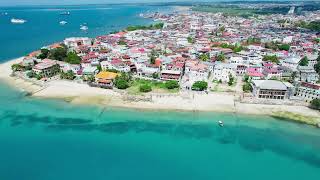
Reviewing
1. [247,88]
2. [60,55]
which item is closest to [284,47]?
[247,88]

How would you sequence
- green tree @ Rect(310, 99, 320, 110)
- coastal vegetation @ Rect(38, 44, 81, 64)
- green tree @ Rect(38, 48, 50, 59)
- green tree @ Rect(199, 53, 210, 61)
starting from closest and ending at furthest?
green tree @ Rect(310, 99, 320, 110) < coastal vegetation @ Rect(38, 44, 81, 64) < green tree @ Rect(199, 53, 210, 61) < green tree @ Rect(38, 48, 50, 59)

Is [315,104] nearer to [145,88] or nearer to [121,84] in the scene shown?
[145,88]

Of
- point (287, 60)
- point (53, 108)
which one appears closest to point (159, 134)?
point (53, 108)

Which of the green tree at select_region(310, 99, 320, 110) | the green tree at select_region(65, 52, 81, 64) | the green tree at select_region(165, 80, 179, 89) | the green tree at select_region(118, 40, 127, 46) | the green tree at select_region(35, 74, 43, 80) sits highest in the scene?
the green tree at select_region(118, 40, 127, 46)

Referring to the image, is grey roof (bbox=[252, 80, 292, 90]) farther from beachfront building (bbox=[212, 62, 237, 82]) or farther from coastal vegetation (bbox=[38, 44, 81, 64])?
coastal vegetation (bbox=[38, 44, 81, 64])

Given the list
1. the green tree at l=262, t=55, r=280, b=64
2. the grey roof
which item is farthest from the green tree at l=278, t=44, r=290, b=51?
the grey roof

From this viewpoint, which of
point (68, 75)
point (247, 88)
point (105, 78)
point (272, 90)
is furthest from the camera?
point (68, 75)
